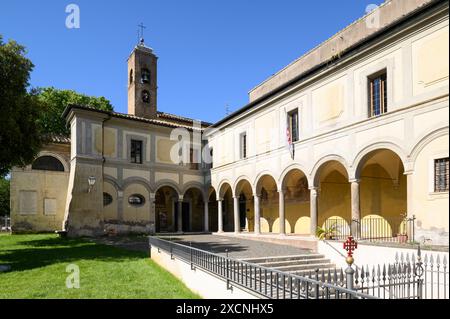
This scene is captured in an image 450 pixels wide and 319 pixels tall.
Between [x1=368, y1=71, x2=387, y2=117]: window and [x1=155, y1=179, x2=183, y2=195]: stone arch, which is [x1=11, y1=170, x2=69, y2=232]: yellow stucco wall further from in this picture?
Result: [x1=368, y1=71, x2=387, y2=117]: window

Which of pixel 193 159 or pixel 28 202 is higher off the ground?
pixel 193 159

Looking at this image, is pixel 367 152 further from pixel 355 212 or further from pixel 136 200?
pixel 136 200

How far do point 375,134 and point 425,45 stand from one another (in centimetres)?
336

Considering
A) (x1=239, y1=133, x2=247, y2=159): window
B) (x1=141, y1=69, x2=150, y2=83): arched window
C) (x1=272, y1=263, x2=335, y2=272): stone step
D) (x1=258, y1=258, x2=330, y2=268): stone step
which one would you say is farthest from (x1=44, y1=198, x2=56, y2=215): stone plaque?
(x1=272, y1=263, x2=335, y2=272): stone step

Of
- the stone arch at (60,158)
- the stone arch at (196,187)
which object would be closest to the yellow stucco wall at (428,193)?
the stone arch at (196,187)

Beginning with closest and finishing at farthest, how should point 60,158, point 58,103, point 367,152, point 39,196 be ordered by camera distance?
1. point 367,152
2. point 39,196
3. point 60,158
4. point 58,103

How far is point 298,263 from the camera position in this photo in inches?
479

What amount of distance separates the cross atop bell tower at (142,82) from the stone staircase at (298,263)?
20.6 m

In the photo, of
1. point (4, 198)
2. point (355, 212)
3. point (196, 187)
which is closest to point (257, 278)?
point (355, 212)

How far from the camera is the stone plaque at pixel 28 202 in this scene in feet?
80.8

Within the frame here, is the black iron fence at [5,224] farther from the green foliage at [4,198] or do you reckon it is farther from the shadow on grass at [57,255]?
the shadow on grass at [57,255]

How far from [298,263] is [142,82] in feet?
72.9

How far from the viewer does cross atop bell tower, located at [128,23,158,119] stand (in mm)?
29359
